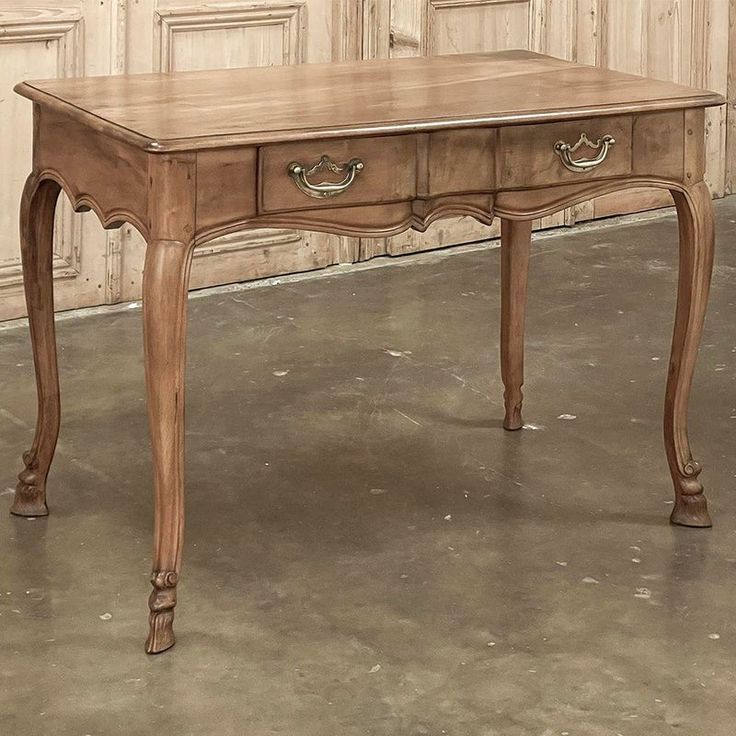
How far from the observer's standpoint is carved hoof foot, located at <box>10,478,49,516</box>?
3115 mm

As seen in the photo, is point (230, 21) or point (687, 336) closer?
point (687, 336)

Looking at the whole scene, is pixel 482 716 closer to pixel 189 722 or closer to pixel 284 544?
pixel 189 722

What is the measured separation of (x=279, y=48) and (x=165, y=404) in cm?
254

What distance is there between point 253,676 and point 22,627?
453 mm

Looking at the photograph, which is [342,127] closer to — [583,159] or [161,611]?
[583,159]

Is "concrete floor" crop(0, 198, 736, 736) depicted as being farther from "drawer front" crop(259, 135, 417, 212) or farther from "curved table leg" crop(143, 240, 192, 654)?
"drawer front" crop(259, 135, 417, 212)

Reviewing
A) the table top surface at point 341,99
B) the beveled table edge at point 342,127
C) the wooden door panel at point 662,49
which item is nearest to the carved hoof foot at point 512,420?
the table top surface at point 341,99

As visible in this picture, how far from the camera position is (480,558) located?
2979 millimetres

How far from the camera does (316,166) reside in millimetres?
2582

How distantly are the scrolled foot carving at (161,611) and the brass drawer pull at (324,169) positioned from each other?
2.31 ft

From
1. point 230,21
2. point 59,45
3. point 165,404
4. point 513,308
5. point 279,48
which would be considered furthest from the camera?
point 279,48

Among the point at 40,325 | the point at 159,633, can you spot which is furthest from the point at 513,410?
the point at 159,633

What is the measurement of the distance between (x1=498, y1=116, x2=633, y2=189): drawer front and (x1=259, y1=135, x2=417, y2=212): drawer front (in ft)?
0.64

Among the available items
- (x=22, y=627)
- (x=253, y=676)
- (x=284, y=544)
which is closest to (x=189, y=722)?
(x=253, y=676)
